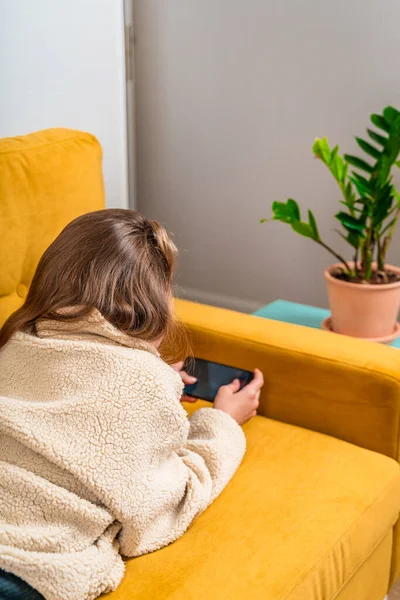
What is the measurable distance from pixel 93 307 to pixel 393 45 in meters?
1.62

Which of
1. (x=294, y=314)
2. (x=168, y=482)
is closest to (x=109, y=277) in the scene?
(x=168, y=482)

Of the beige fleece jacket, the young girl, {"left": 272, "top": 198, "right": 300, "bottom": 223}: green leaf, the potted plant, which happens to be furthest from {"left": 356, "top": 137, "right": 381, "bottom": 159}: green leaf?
the beige fleece jacket

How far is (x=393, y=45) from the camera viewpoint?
234cm

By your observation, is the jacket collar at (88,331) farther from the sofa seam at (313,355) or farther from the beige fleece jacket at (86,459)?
the sofa seam at (313,355)

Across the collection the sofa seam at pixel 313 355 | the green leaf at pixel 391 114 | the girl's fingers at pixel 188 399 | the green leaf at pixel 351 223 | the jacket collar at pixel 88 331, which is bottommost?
the girl's fingers at pixel 188 399

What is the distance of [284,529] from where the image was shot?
3.86 feet

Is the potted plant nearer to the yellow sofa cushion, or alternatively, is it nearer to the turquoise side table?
the turquoise side table

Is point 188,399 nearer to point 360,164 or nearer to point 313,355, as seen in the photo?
point 313,355

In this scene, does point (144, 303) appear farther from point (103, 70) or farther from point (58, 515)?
point (103, 70)

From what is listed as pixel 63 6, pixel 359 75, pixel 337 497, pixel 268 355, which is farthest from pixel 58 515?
pixel 359 75

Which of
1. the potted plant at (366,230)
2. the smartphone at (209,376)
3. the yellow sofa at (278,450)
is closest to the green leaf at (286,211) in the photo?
the potted plant at (366,230)

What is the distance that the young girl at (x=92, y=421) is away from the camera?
1031 millimetres

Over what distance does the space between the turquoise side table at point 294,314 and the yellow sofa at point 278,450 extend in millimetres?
447

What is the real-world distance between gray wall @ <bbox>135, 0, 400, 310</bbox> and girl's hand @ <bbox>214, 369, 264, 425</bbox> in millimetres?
1167
